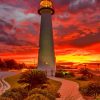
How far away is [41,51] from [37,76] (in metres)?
20.6

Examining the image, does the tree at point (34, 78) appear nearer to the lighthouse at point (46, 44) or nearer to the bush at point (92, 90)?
the bush at point (92, 90)

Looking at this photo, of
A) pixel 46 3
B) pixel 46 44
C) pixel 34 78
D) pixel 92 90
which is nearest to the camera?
pixel 92 90

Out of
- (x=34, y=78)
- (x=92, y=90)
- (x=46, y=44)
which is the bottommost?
(x=92, y=90)

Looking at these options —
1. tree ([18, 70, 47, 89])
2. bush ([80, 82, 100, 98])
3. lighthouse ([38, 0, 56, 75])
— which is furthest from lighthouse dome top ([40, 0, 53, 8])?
bush ([80, 82, 100, 98])

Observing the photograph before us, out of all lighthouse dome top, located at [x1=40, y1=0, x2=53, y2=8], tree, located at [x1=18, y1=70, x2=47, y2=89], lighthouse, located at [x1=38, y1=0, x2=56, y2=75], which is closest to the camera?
tree, located at [x1=18, y1=70, x2=47, y2=89]

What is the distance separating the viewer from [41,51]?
154 ft

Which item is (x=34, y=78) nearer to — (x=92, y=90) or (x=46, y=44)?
(x=92, y=90)

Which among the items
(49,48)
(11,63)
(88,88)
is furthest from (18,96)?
(11,63)

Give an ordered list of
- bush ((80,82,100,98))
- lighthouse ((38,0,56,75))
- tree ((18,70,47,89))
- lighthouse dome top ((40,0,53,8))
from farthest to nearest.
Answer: lighthouse dome top ((40,0,53,8)) → lighthouse ((38,0,56,75)) → tree ((18,70,47,89)) → bush ((80,82,100,98))

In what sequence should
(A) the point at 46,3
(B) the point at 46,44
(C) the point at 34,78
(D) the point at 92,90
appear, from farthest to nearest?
(A) the point at 46,3 → (B) the point at 46,44 → (C) the point at 34,78 → (D) the point at 92,90

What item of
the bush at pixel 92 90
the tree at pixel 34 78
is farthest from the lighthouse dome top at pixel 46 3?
the bush at pixel 92 90

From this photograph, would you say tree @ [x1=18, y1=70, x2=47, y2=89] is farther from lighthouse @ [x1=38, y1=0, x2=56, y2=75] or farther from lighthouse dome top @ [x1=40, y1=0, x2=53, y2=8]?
lighthouse dome top @ [x1=40, y1=0, x2=53, y2=8]

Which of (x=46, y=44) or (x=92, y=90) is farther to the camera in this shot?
(x=46, y=44)

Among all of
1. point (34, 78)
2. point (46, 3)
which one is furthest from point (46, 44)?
point (34, 78)
